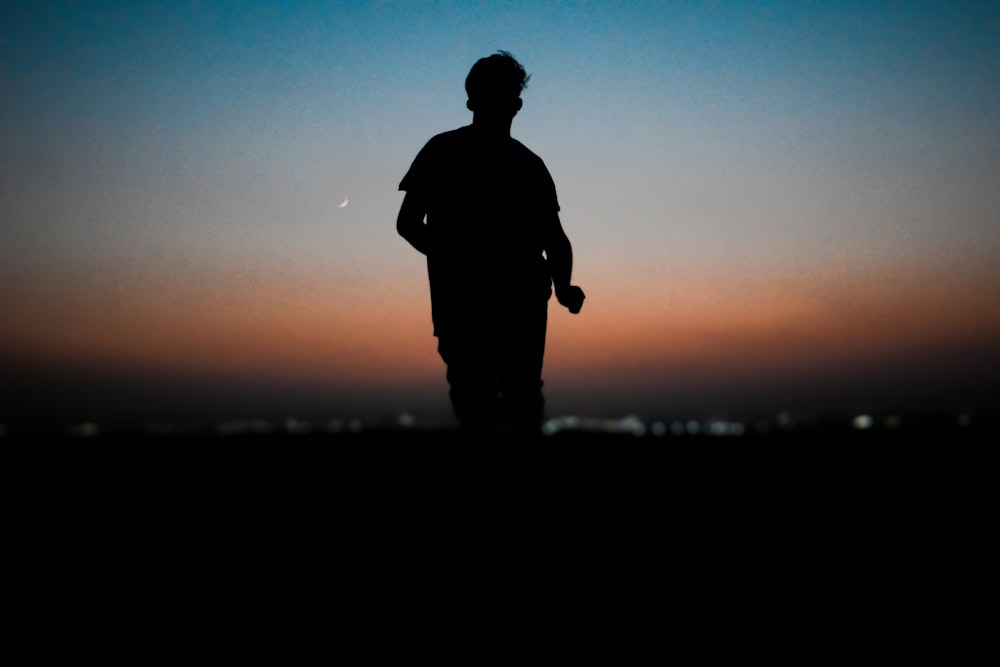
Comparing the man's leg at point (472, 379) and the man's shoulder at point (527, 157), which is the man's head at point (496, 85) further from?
the man's leg at point (472, 379)

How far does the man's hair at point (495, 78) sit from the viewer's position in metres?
4.07

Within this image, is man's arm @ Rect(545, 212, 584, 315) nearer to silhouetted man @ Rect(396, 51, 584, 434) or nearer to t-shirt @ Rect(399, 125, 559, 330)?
Result: silhouetted man @ Rect(396, 51, 584, 434)

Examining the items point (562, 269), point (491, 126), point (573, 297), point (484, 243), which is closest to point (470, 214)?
point (484, 243)

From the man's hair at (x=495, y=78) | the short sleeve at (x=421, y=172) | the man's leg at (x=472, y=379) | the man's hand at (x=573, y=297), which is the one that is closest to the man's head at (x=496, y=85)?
the man's hair at (x=495, y=78)

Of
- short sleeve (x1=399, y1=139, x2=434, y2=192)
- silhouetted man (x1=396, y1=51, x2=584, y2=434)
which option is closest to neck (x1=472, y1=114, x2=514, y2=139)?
silhouetted man (x1=396, y1=51, x2=584, y2=434)

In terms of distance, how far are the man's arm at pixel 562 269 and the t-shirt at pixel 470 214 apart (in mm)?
250

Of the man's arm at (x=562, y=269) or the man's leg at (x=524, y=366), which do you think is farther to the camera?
the man's arm at (x=562, y=269)

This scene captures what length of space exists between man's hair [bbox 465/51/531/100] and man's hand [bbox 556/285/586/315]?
1.21m

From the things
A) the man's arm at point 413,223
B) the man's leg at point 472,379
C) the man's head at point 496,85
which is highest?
the man's head at point 496,85

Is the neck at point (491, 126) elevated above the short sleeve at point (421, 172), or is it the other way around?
the neck at point (491, 126)

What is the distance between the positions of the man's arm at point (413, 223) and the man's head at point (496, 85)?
67cm

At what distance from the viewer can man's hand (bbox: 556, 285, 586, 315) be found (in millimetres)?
4355

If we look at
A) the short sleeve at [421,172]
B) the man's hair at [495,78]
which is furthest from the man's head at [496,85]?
the short sleeve at [421,172]

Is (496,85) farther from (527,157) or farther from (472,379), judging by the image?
(472,379)
